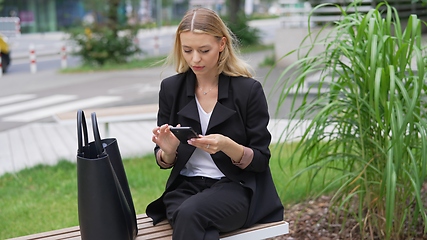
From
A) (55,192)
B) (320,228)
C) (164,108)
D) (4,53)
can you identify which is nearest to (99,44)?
(4,53)

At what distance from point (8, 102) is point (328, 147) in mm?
8992

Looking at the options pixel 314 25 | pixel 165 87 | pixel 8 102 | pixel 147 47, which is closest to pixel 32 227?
pixel 165 87

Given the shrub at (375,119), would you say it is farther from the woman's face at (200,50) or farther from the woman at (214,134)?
the woman's face at (200,50)

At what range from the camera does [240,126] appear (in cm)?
280

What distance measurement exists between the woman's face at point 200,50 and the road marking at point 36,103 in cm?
818

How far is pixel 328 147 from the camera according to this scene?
3672mm

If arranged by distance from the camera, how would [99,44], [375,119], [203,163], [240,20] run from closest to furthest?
[203,163], [375,119], [99,44], [240,20]

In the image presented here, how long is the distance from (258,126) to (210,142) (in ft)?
1.08

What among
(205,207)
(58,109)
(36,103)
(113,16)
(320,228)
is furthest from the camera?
(113,16)

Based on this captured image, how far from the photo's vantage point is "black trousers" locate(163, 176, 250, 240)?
252 centimetres

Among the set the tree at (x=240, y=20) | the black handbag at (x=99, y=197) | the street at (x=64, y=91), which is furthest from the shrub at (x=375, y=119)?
the tree at (x=240, y=20)

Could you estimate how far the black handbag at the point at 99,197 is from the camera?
96.4 inches

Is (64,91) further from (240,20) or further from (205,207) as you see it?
(240,20)

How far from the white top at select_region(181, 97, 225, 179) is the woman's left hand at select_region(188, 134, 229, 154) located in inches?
10.5
